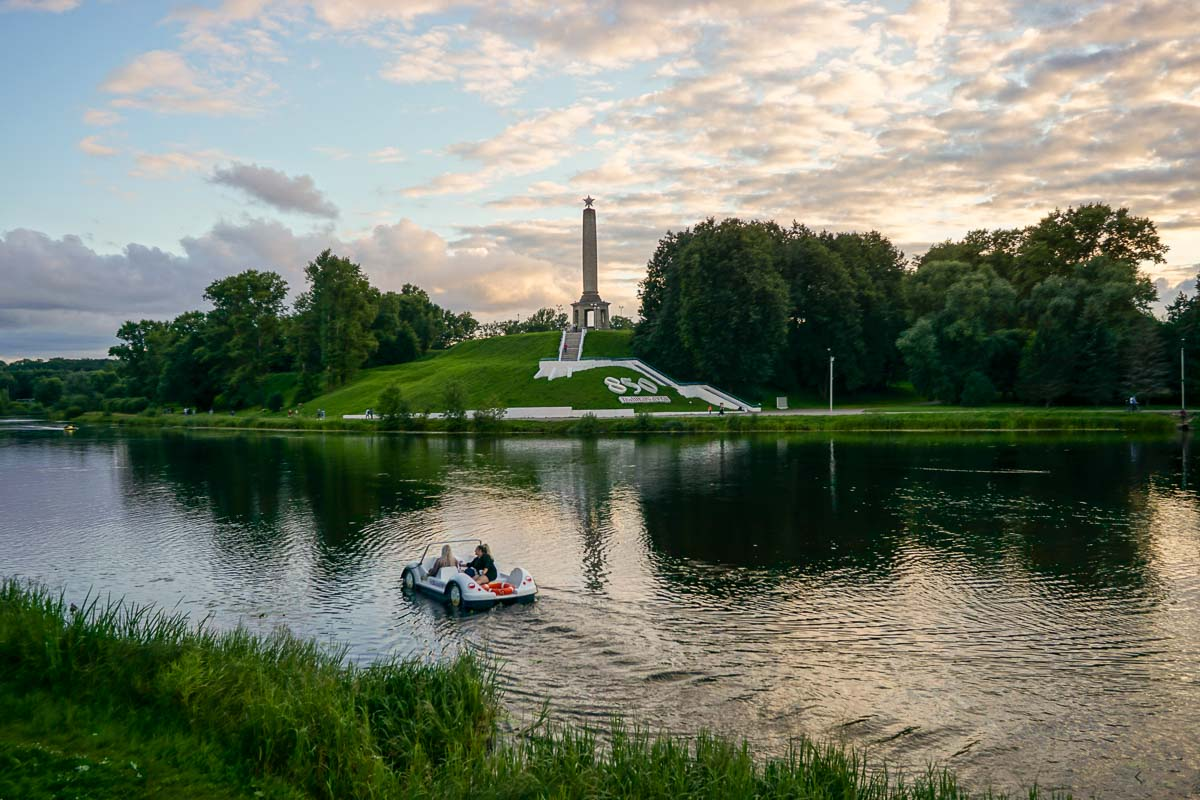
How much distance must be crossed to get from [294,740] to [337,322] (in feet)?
339

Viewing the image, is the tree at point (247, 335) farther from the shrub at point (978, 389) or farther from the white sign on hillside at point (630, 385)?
the shrub at point (978, 389)

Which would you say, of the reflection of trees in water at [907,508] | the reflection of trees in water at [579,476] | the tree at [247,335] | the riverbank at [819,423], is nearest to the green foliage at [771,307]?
the riverbank at [819,423]

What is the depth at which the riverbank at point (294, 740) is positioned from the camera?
9094 mm

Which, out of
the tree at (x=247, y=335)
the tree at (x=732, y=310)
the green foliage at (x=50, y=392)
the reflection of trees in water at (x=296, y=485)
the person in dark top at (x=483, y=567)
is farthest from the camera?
the green foliage at (x=50, y=392)

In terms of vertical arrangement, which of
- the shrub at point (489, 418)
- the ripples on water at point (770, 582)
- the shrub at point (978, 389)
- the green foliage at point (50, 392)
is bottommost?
the ripples on water at point (770, 582)

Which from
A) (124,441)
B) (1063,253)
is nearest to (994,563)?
(124,441)

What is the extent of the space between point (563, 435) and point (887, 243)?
62389mm

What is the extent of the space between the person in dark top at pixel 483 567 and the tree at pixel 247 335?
105243 mm

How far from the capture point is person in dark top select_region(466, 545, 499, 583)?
20469 millimetres

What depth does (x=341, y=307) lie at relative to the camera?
10869 cm

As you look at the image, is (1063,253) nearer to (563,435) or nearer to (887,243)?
(887,243)

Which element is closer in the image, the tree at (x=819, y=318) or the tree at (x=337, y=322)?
the tree at (x=819, y=318)

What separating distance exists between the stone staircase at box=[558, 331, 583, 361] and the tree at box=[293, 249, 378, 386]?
2722cm

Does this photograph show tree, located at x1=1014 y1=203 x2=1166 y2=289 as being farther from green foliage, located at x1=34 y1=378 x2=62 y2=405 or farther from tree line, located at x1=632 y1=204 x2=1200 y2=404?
green foliage, located at x1=34 y1=378 x2=62 y2=405
